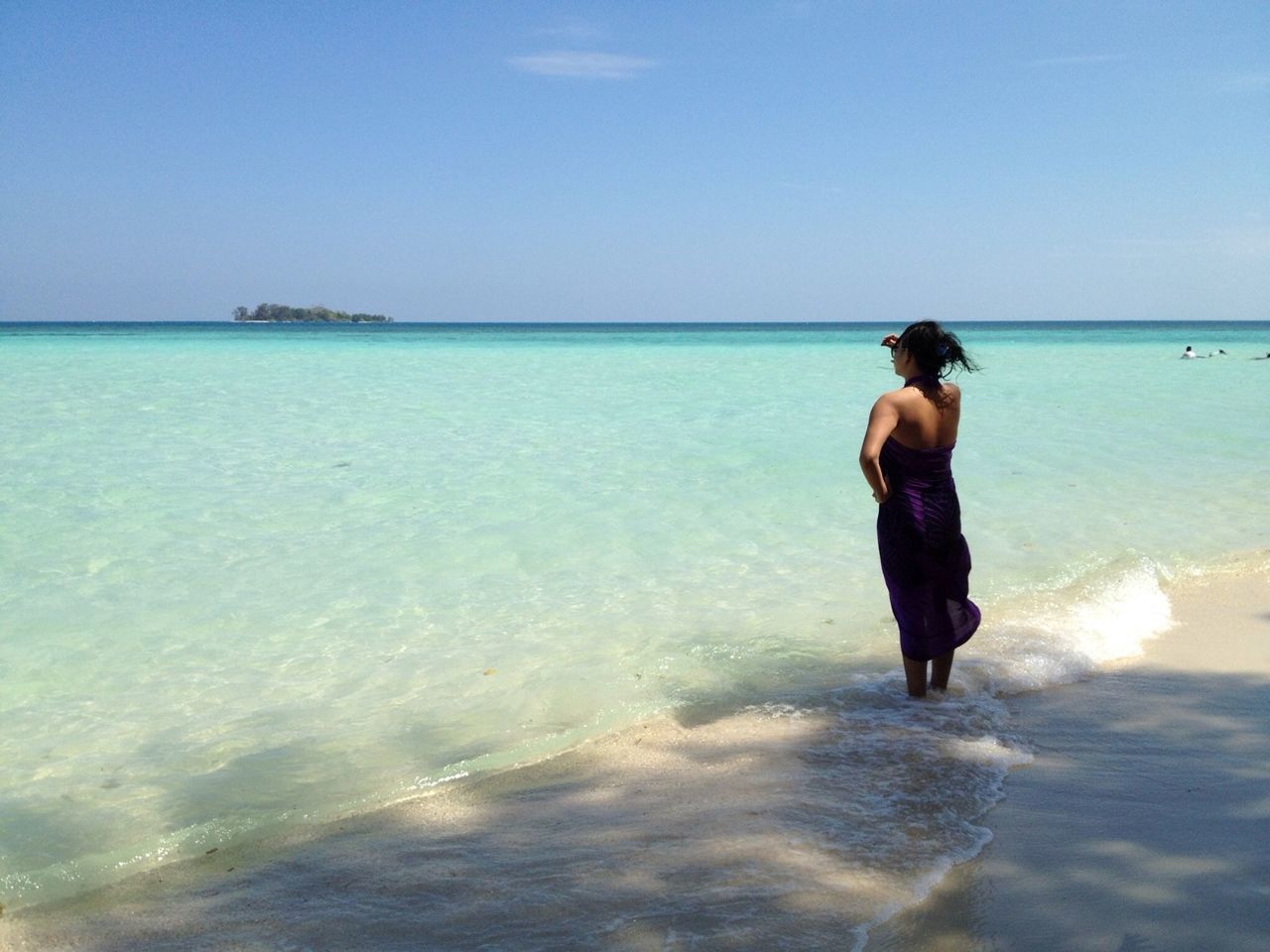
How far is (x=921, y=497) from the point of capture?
4.07 meters

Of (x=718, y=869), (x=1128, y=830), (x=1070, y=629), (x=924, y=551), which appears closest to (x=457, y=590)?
(x=924, y=551)

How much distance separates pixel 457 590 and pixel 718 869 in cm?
346

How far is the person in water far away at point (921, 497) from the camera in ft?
13.0

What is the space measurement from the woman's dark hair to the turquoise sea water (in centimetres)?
136

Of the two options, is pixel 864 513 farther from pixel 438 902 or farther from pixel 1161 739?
pixel 438 902

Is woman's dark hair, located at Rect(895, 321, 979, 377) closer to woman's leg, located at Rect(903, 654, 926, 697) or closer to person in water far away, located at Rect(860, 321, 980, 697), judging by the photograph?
person in water far away, located at Rect(860, 321, 980, 697)

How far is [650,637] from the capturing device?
5238 millimetres

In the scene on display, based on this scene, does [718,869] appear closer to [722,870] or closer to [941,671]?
[722,870]

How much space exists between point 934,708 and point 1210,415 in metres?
13.3

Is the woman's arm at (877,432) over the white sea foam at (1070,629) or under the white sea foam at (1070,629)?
over

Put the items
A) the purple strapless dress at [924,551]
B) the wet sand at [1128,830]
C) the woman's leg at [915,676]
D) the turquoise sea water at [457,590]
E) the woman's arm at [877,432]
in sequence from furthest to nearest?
the woman's leg at [915,676] → the purple strapless dress at [924,551] → the woman's arm at [877,432] → the turquoise sea water at [457,590] → the wet sand at [1128,830]

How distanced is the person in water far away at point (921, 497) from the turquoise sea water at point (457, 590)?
13.4 inches

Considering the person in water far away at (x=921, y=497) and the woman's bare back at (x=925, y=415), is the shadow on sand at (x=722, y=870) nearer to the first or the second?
the person in water far away at (x=921, y=497)

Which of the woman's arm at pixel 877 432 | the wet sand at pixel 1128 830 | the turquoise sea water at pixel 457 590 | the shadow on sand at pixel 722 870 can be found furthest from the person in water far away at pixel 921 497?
the shadow on sand at pixel 722 870
